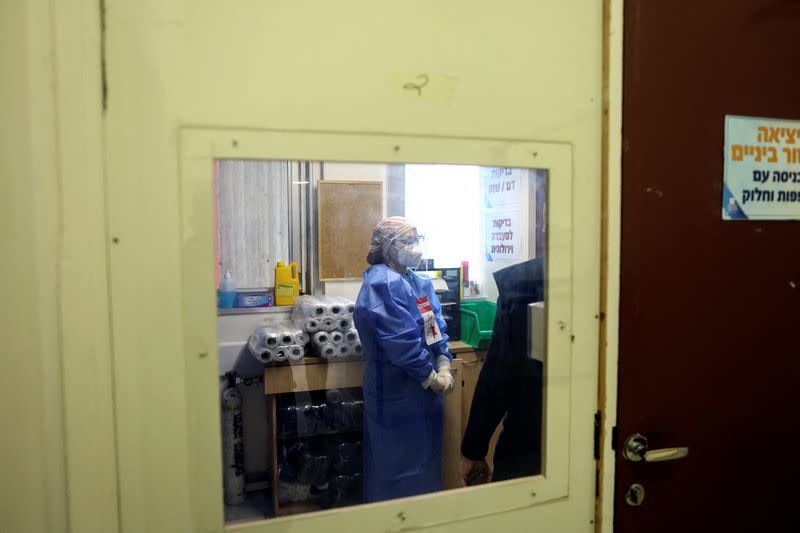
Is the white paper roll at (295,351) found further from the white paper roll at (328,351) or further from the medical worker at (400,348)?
the medical worker at (400,348)

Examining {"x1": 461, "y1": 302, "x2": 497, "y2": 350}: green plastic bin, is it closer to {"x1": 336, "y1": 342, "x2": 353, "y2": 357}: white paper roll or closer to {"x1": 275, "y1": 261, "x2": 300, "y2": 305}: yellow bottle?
{"x1": 336, "y1": 342, "x2": 353, "y2": 357}: white paper roll

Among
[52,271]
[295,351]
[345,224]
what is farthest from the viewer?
[295,351]

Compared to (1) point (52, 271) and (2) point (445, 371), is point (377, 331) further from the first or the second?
(1) point (52, 271)

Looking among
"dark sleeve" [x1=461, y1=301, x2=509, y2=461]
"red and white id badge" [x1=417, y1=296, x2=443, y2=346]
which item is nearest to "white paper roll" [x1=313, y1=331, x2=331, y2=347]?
"red and white id badge" [x1=417, y1=296, x2=443, y2=346]

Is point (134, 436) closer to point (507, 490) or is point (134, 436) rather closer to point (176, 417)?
point (176, 417)

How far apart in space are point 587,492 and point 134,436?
855mm

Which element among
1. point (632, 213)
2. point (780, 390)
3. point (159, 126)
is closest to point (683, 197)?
point (632, 213)

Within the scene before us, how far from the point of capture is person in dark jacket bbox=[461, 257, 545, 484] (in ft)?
3.52

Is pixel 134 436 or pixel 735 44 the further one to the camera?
pixel 735 44

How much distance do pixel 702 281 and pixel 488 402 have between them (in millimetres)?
621

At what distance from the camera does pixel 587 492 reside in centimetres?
104

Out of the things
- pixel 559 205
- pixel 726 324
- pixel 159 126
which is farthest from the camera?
pixel 726 324

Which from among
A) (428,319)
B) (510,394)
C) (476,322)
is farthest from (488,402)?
(428,319)

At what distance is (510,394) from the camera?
1.29 meters
